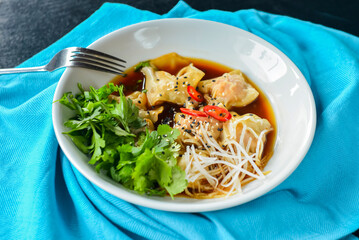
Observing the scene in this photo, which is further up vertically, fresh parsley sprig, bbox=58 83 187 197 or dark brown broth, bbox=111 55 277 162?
fresh parsley sprig, bbox=58 83 187 197

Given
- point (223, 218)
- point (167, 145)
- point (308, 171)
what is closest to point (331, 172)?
point (308, 171)

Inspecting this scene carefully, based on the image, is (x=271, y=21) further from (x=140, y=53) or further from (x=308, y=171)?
(x=308, y=171)

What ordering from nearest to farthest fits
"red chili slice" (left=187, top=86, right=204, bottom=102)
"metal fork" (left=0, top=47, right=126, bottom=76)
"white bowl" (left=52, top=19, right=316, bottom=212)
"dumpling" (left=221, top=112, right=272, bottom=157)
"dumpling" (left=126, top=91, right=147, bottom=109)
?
"white bowl" (left=52, top=19, right=316, bottom=212), "dumpling" (left=221, top=112, right=272, bottom=157), "metal fork" (left=0, top=47, right=126, bottom=76), "dumpling" (left=126, top=91, right=147, bottom=109), "red chili slice" (left=187, top=86, right=204, bottom=102)

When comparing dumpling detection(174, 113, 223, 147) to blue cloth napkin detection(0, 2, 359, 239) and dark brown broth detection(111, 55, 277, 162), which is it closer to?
dark brown broth detection(111, 55, 277, 162)

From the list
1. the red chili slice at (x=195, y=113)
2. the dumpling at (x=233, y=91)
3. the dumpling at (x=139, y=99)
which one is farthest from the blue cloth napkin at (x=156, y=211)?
the red chili slice at (x=195, y=113)

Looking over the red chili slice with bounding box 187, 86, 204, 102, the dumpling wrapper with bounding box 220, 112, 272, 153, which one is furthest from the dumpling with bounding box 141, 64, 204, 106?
the dumpling wrapper with bounding box 220, 112, 272, 153

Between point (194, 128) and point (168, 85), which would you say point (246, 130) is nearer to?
point (194, 128)
